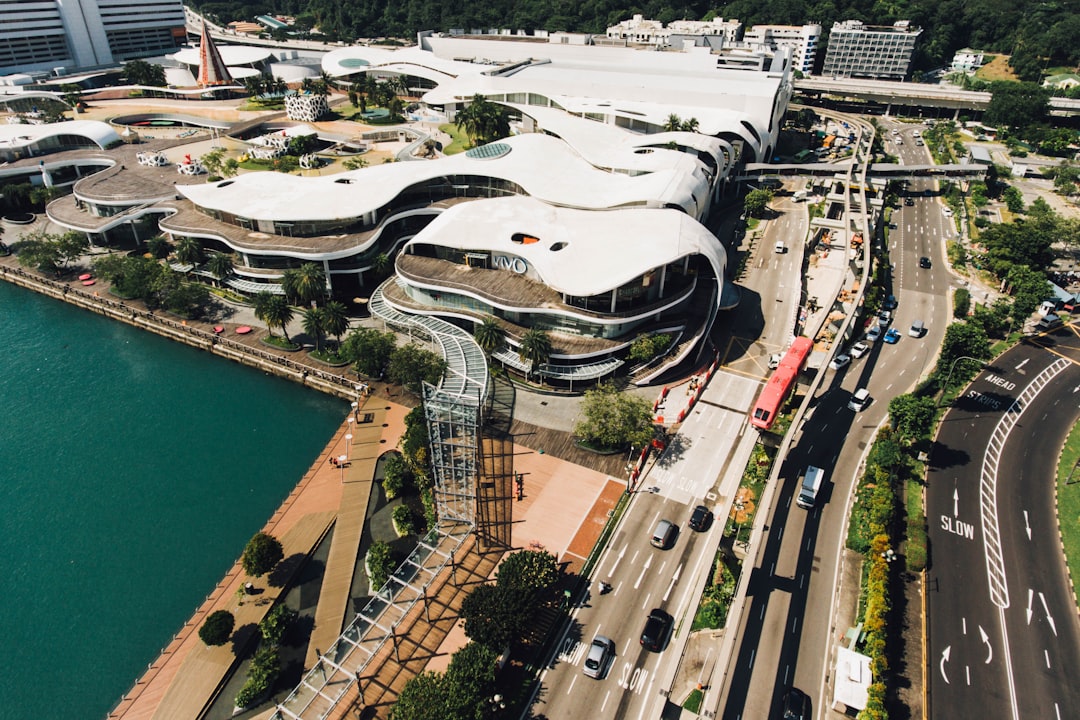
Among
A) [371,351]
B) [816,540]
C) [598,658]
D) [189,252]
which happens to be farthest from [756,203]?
[189,252]

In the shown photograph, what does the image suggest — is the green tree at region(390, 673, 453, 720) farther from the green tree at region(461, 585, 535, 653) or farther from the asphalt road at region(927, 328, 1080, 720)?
the asphalt road at region(927, 328, 1080, 720)

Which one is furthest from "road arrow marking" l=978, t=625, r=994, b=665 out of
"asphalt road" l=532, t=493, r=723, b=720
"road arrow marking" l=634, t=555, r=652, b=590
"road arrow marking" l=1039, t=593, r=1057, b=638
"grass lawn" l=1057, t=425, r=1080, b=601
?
"road arrow marking" l=634, t=555, r=652, b=590

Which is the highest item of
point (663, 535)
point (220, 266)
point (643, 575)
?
point (220, 266)

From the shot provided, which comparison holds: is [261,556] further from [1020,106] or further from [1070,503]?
[1020,106]

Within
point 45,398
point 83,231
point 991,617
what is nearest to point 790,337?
point 991,617

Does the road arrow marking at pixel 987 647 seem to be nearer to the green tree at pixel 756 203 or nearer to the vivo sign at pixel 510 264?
the vivo sign at pixel 510 264

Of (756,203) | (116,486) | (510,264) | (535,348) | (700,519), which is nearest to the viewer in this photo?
(700,519)
